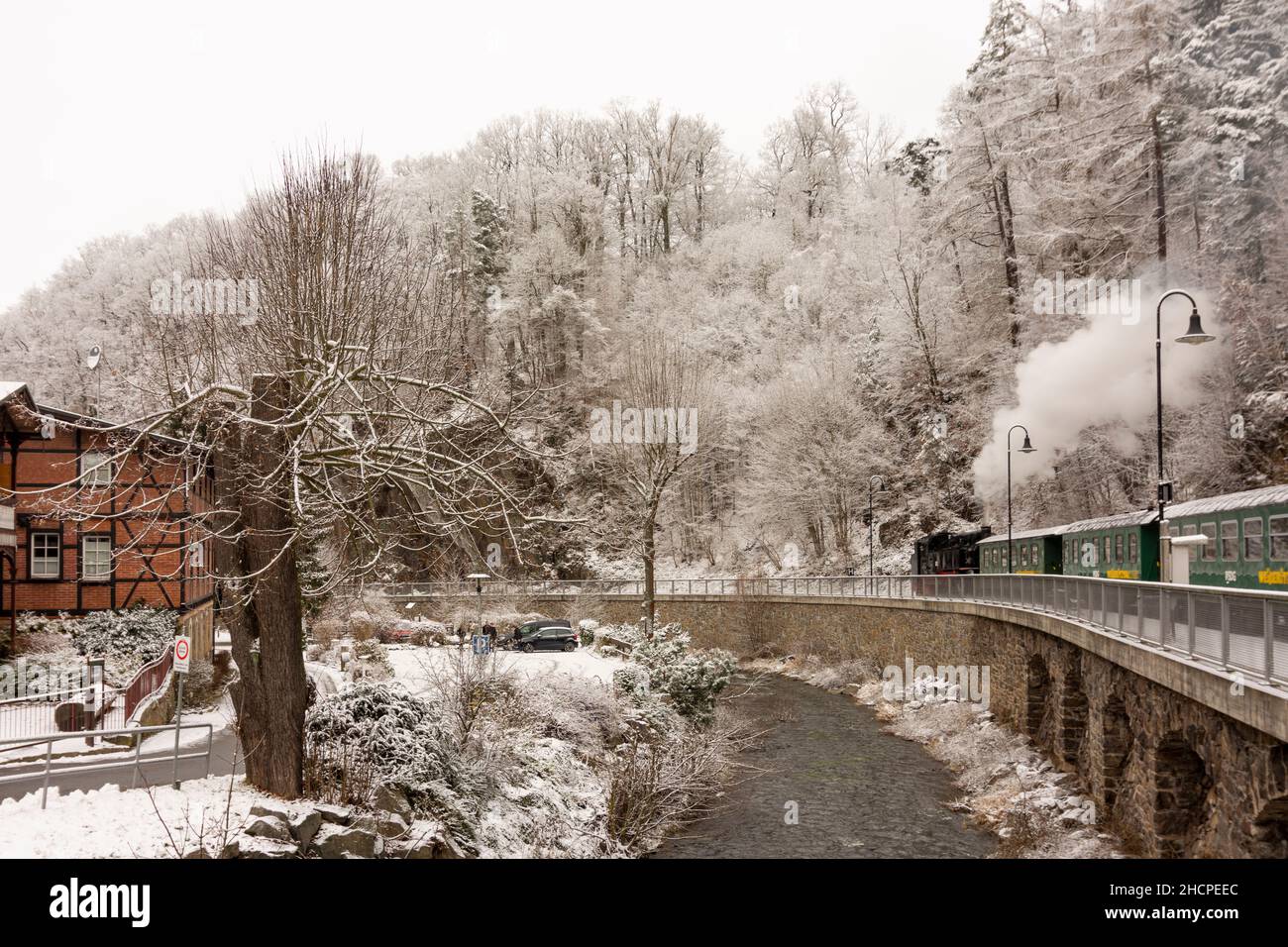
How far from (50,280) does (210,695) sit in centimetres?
2070

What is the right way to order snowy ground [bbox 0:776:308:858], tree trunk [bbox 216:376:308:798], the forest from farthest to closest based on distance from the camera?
the forest < tree trunk [bbox 216:376:308:798] < snowy ground [bbox 0:776:308:858]

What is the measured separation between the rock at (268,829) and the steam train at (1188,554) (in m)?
11.9

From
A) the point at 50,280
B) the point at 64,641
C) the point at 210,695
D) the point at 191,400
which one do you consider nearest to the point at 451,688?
the point at 191,400

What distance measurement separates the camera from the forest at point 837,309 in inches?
988

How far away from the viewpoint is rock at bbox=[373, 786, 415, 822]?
34.3ft

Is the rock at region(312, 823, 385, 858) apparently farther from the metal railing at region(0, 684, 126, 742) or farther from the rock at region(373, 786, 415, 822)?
the metal railing at region(0, 684, 126, 742)

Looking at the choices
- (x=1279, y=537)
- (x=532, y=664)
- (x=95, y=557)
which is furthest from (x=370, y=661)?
(x=1279, y=537)

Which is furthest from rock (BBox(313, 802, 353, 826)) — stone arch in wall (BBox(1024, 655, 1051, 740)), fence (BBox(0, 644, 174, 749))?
stone arch in wall (BBox(1024, 655, 1051, 740))

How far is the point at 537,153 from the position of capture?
63.9 m

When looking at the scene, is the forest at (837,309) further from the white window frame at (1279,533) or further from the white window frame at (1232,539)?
the white window frame at (1279,533)

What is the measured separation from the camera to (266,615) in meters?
10.5

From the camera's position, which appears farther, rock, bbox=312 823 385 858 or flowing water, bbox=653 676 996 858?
flowing water, bbox=653 676 996 858

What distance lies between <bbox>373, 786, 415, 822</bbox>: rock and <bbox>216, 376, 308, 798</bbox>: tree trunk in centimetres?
91

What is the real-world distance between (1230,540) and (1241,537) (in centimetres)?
55
